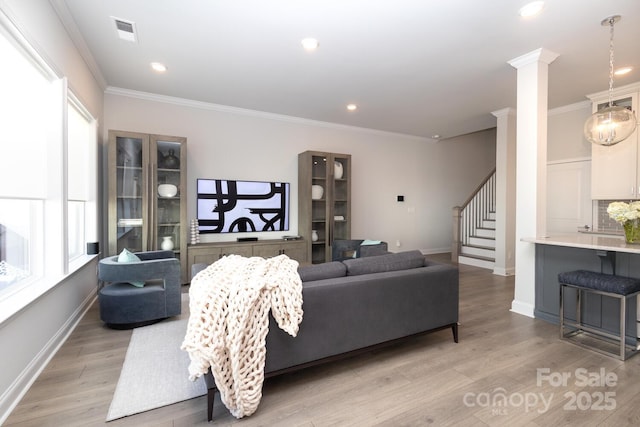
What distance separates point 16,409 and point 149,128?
144 inches

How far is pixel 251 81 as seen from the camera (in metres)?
3.91

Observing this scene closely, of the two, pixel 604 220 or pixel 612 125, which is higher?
pixel 612 125

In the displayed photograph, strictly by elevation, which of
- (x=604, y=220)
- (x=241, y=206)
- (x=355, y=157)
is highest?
(x=355, y=157)

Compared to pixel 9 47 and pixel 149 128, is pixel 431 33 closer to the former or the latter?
pixel 9 47

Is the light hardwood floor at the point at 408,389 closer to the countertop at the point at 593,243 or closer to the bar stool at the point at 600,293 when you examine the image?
the bar stool at the point at 600,293

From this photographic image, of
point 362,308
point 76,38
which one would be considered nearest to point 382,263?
point 362,308

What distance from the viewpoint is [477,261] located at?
6031 millimetres

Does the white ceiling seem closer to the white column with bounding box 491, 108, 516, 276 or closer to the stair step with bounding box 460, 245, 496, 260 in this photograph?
the white column with bounding box 491, 108, 516, 276

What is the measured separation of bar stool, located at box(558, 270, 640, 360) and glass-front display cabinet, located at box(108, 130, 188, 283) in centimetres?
446

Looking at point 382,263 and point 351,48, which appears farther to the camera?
point 351,48

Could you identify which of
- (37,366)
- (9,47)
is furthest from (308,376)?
(9,47)

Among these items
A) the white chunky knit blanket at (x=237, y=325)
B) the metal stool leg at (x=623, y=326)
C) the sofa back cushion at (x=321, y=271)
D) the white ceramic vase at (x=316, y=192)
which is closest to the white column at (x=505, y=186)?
the metal stool leg at (x=623, y=326)

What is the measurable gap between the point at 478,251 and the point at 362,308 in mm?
5006

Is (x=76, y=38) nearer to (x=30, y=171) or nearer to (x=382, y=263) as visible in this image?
(x=30, y=171)
